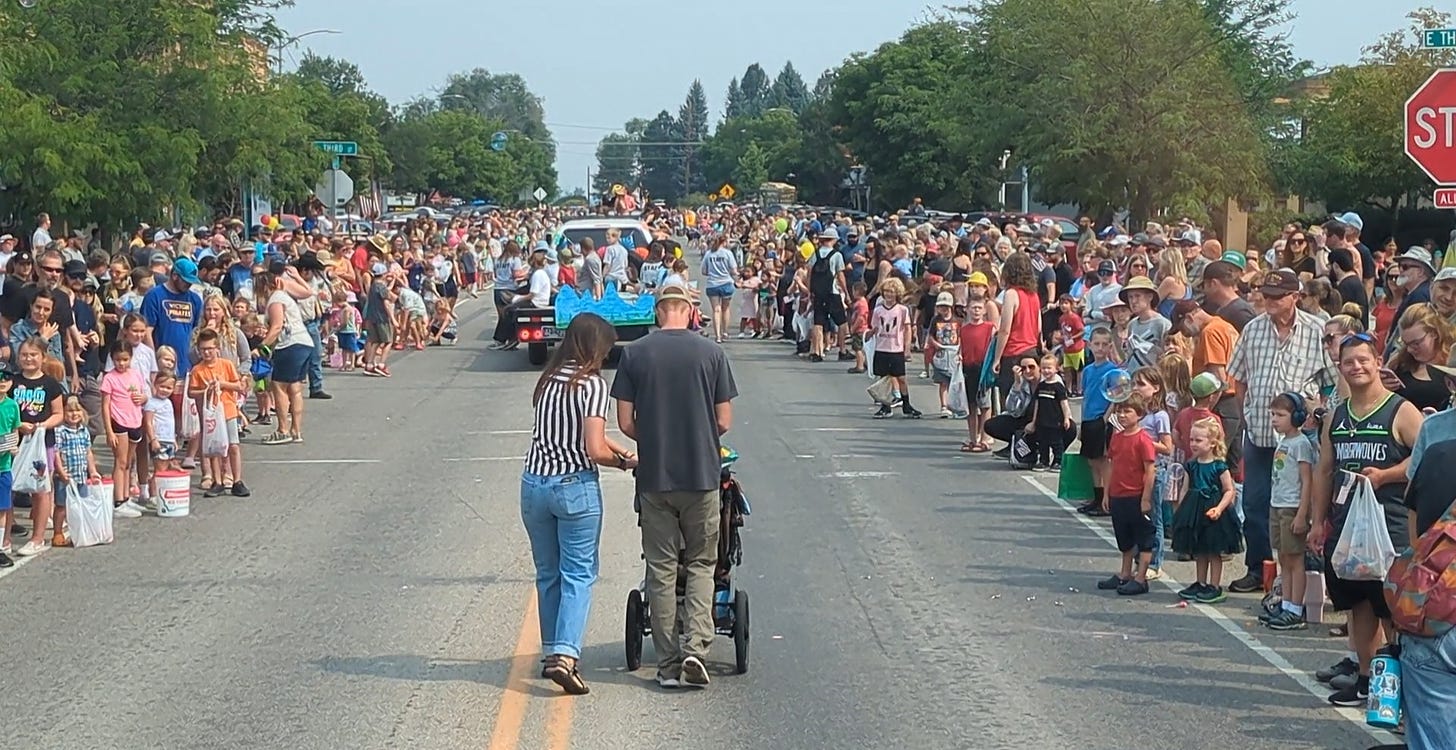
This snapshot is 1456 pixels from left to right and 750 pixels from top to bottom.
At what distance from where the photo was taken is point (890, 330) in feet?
62.0

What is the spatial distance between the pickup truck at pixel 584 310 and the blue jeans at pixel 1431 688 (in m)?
17.5

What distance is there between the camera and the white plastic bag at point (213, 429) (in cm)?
1410

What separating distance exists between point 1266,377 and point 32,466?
769 cm

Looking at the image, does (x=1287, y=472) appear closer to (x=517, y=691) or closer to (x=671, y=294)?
(x=671, y=294)

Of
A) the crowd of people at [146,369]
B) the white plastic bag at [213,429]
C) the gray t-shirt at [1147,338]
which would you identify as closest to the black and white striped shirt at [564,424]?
the crowd of people at [146,369]

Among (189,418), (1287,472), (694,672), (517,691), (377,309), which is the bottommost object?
(517,691)

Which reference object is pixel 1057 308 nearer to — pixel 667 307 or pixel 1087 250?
pixel 1087 250

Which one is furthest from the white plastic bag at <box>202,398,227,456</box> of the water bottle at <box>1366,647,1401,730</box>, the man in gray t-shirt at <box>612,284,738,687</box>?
the water bottle at <box>1366,647,1401,730</box>

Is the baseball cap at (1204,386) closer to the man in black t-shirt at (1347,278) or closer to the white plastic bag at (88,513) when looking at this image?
the man in black t-shirt at (1347,278)

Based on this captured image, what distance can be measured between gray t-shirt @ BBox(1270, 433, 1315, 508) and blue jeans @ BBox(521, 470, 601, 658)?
365 cm

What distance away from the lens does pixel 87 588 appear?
10.8 meters

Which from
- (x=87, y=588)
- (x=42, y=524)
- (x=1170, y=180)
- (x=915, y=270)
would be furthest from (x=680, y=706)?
(x=1170, y=180)

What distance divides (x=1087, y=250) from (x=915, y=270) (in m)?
5.80

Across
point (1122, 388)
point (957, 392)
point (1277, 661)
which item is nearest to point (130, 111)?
point (957, 392)
